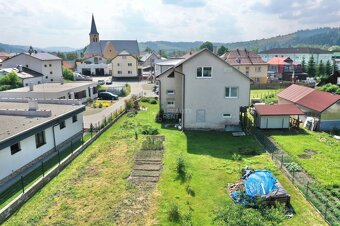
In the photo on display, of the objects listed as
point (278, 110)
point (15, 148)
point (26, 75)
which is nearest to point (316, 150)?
point (278, 110)

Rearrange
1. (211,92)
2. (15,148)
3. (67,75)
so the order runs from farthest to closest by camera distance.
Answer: (67,75) → (211,92) → (15,148)

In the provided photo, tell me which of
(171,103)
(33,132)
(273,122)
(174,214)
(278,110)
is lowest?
(174,214)

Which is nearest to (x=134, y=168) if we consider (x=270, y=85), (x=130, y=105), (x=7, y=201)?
(x=7, y=201)

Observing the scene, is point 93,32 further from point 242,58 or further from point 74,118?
point 74,118

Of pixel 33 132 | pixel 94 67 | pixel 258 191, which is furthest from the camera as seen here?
pixel 94 67

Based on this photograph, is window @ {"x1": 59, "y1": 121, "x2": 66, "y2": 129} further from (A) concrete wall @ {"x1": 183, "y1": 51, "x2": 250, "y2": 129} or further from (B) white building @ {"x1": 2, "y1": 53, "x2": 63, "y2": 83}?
(B) white building @ {"x1": 2, "y1": 53, "x2": 63, "y2": 83}
